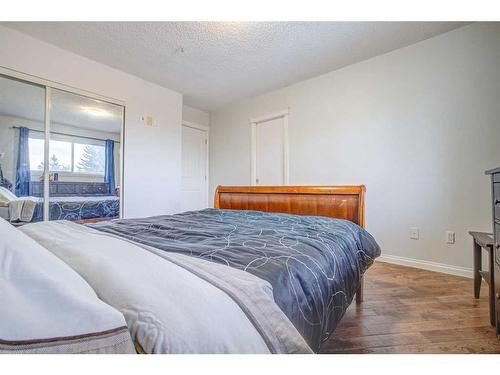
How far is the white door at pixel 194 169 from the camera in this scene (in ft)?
13.9

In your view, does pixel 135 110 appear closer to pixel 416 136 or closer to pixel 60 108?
pixel 60 108

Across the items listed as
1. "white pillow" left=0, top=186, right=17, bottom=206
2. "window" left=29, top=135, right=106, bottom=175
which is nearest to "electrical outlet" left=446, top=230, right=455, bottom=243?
"window" left=29, top=135, right=106, bottom=175

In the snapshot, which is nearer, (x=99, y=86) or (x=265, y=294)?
(x=265, y=294)

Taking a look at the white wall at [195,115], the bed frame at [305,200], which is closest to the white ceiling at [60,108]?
the white wall at [195,115]

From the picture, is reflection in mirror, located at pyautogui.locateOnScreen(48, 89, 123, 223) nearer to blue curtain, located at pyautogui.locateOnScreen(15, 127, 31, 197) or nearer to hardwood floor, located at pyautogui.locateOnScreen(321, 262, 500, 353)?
blue curtain, located at pyautogui.locateOnScreen(15, 127, 31, 197)

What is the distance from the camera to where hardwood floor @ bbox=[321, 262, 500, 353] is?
1229 millimetres

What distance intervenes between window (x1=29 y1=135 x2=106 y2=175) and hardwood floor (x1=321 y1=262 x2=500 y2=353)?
299 centimetres

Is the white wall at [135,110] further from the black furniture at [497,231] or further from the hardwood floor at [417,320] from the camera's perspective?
the black furniture at [497,231]

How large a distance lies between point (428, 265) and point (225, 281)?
2654 millimetres

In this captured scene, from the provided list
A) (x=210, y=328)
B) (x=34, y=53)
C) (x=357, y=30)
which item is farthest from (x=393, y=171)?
(x=34, y=53)

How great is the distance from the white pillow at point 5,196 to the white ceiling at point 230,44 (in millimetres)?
1541

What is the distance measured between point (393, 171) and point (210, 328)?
2772 mm
